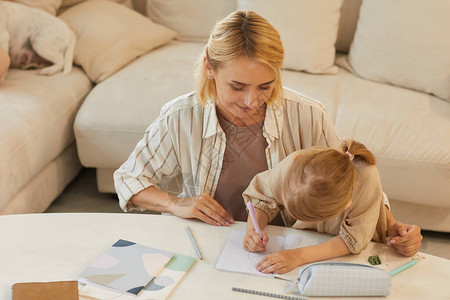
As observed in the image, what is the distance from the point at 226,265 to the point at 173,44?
185 cm

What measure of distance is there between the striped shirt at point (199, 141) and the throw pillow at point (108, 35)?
1.12m

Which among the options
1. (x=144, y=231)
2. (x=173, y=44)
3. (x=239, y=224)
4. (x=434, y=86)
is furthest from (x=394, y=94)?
(x=144, y=231)

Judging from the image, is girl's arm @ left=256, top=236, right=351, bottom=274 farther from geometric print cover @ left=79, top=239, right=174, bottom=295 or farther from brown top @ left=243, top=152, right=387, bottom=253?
geometric print cover @ left=79, top=239, right=174, bottom=295

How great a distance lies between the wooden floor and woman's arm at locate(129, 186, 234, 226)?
97 cm

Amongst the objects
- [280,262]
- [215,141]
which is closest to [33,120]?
[215,141]

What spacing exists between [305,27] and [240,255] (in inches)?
58.9

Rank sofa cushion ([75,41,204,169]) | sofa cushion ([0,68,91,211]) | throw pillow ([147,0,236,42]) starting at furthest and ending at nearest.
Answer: throw pillow ([147,0,236,42]) < sofa cushion ([75,41,204,169]) < sofa cushion ([0,68,91,211])

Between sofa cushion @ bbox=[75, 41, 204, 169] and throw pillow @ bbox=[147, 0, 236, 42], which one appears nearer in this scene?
sofa cushion @ bbox=[75, 41, 204, 169]

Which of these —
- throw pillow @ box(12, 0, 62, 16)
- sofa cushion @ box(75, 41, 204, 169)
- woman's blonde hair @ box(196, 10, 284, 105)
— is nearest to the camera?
woman's blonde hair @ box(196, 10, 284, 105)

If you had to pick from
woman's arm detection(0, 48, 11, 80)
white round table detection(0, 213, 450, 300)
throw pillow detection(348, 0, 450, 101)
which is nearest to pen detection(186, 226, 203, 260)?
white round table detection(0, 213, 450, 300)

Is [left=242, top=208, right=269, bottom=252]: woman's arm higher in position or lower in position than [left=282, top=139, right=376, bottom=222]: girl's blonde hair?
lower

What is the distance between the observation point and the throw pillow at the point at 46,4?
2.52 metres

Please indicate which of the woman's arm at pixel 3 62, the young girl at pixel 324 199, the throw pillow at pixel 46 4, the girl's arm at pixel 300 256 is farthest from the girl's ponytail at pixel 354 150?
the throw pillow at pixel 46 4

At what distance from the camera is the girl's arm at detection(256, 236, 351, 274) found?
3.51ft
